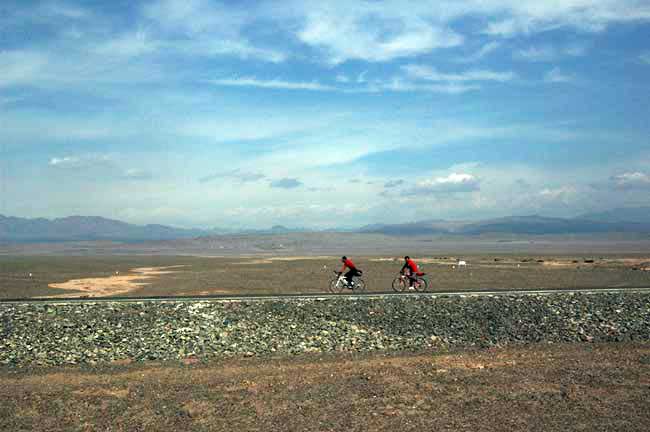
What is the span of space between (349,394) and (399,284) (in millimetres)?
19434

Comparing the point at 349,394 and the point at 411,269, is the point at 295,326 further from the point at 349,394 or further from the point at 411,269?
the point at 411,269

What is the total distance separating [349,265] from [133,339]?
14.3 metres

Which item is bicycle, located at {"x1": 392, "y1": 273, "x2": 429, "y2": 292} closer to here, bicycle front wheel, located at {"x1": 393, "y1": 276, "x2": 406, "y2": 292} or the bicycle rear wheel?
bicycle front wheel, located at {"x1": 393, "y1": 276, "x2": 406, "y2": 292}

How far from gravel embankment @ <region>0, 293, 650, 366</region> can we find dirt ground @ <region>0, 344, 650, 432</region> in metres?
1.22

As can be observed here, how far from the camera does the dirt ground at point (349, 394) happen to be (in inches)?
495

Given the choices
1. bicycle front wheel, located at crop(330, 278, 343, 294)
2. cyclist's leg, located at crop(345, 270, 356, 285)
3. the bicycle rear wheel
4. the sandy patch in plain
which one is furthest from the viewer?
the sandy patch in plain

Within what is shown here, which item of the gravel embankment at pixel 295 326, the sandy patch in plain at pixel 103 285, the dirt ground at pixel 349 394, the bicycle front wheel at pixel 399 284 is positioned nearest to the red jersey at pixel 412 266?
the bicycle front wheel at pixel 399 284

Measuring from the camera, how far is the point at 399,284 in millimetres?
33469

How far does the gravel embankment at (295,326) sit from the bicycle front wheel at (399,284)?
8.70 meters

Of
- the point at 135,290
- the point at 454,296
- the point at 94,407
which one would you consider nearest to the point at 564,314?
the point at 454,296

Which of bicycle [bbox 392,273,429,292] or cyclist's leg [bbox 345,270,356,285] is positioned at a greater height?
cyclist's leg [bbox 345,270,356,285]

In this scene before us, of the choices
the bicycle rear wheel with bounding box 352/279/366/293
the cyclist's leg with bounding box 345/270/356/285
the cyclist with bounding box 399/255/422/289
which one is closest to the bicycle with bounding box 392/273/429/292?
the cyclist with bounding box 399/255/422/289

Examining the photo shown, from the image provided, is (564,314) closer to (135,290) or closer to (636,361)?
(636,361)

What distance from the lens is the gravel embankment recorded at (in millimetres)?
18844
